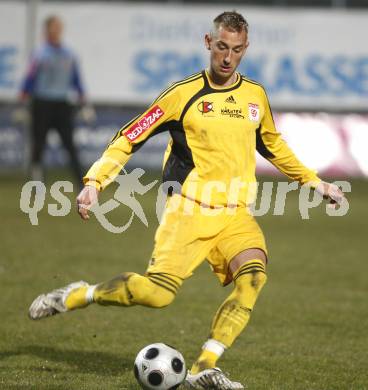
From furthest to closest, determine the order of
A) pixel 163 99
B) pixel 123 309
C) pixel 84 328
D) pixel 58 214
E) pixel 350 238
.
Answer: pixel 58 214 < pixel 350 238 < pixel 123 309 < pixel 84 328 < pixel 163 99

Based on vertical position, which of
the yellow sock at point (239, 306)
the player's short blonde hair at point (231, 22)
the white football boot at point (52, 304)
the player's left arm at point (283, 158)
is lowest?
the white football boot at point (52, 304)

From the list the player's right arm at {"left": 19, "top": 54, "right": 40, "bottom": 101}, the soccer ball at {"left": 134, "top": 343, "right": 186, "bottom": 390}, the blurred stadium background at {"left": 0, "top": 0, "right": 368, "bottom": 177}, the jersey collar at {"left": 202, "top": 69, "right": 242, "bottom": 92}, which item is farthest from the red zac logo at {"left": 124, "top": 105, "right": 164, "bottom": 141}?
the blurred stadium background at {"left": 0, "top": 0, "right": 368, "bottom": 177}

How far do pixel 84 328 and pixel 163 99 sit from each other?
94.8 inches

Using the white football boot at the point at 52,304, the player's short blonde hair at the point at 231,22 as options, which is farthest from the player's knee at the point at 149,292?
the player's short blonde hair at the point at 231,22

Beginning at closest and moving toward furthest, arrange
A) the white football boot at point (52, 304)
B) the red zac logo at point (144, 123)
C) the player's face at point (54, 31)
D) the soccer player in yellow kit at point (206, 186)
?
1. the soccer player in yellow kit at point (206, 186)
2. the red zac logo at point (144, 123)
3. the white football boot at point (52, 304)
4. the player's face at point (54, 31)

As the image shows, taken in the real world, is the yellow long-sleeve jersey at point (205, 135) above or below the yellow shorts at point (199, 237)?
above

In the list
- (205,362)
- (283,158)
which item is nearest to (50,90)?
(283,158)

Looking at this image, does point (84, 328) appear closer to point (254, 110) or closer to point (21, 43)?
point (254, 110)

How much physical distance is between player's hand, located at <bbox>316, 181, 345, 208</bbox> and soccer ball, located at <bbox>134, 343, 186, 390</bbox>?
4.59 feet

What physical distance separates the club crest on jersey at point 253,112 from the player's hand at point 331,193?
1.97 feet

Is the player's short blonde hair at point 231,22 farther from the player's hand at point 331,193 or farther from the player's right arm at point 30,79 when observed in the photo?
the player's right arm at point 30,79

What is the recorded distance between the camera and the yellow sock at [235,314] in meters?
5.84

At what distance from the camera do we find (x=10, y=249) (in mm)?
11680

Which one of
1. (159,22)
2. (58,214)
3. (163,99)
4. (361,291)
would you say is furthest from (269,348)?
(159,22)
